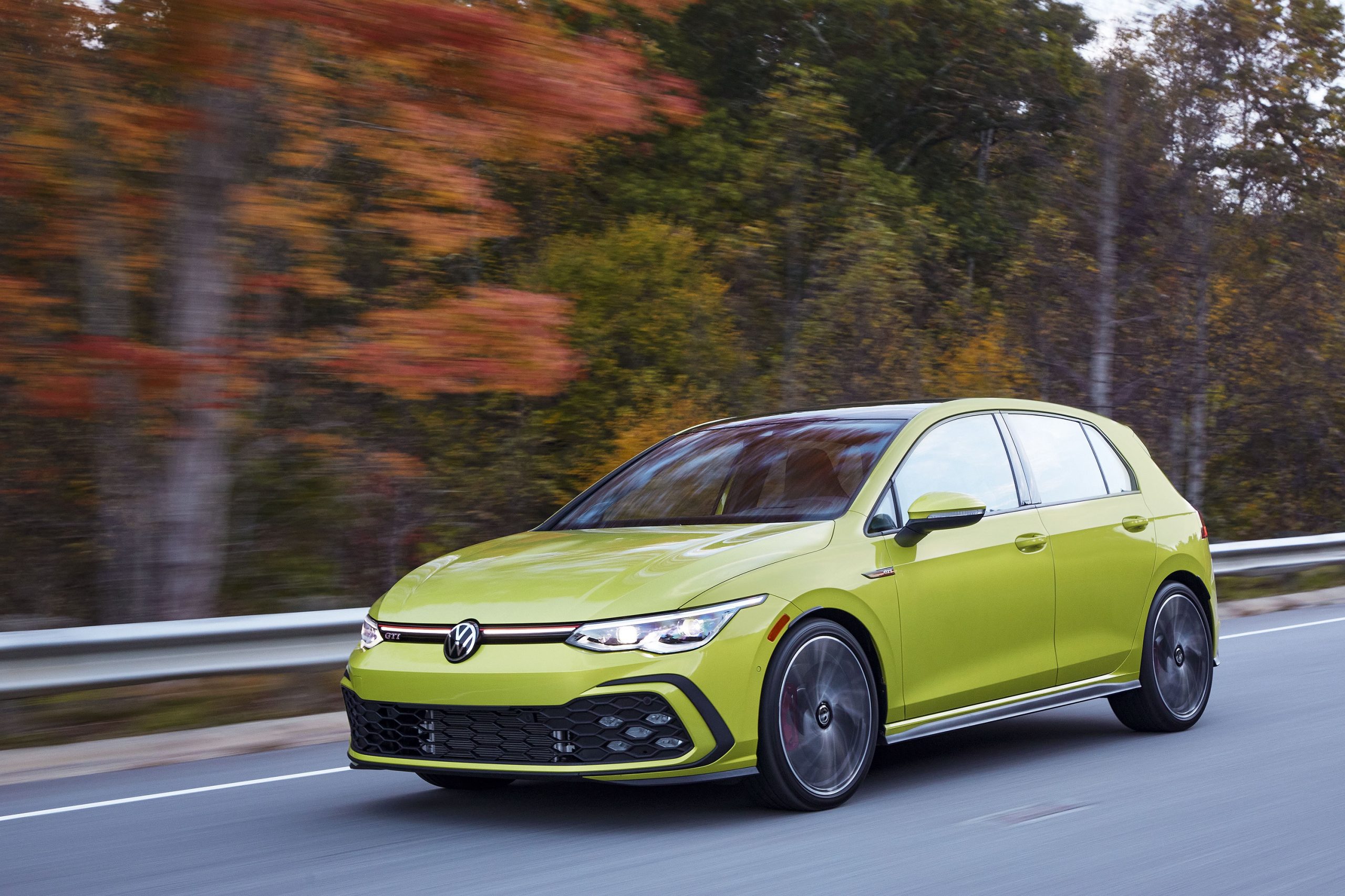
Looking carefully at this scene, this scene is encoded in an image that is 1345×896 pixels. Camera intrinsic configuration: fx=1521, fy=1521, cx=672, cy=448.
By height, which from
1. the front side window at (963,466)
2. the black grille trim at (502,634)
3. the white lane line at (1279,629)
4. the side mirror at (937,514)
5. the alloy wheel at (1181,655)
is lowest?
the white lane line at (1279,629)

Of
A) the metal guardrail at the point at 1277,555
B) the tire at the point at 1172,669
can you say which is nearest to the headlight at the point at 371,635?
the tire at the point at 1172,669

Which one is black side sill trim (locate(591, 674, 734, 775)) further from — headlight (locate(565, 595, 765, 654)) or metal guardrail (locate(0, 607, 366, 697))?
metal guardrail (locate(0, 607, 366, 697))

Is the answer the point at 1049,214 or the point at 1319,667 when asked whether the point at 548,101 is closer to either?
the point at 1319,667

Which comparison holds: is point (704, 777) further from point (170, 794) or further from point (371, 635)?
point (170, 794)

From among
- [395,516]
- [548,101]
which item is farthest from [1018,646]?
[395,516]

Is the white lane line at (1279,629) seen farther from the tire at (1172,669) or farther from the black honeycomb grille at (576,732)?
the black honeycomb grille at (576,732)

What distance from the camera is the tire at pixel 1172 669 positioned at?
7332 mm

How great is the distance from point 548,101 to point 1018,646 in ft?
18.0

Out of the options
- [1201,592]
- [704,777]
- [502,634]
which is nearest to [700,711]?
[704,777]

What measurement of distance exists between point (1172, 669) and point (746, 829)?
310 centimetres

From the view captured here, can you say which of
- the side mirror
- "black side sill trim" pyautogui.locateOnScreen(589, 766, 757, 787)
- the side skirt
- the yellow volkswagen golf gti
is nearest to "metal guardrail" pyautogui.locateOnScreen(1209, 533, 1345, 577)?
the yellow volkswagen golf gti

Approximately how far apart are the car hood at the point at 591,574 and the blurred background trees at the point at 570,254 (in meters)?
4.26

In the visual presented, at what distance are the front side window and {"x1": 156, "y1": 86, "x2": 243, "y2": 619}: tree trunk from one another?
17.4 feet

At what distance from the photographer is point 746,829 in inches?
208
